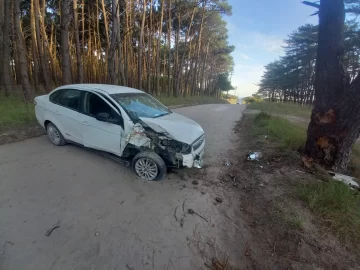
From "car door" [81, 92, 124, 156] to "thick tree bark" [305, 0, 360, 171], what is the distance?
4181 mm

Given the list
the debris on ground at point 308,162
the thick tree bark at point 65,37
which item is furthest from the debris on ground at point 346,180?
the thick tree bark at point 65,37

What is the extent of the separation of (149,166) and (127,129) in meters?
0.82

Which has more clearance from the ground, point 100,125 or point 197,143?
point 100,125

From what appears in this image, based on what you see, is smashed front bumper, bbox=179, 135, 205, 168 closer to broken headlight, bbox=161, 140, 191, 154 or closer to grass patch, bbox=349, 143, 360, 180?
broken headlight, bbox=161, 140, 191, 154

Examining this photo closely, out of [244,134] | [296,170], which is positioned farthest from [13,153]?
[244,134]

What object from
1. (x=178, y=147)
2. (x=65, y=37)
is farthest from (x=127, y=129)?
(x=65, y=37)

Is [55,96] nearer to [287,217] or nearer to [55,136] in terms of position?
[55,136]

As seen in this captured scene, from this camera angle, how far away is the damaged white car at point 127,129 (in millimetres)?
3762

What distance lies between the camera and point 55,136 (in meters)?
5.12

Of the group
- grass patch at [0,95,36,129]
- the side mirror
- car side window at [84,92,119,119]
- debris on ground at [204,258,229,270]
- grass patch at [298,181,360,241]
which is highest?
car side window at [84,92,119,119]

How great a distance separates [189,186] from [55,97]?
13.1ft

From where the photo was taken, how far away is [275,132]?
6.84 m

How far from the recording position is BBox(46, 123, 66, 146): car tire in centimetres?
502

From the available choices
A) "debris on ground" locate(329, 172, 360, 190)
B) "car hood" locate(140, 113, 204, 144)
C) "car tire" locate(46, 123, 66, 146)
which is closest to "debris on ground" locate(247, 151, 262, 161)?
"debris on ground" locate(329, 172, 360, 190)
